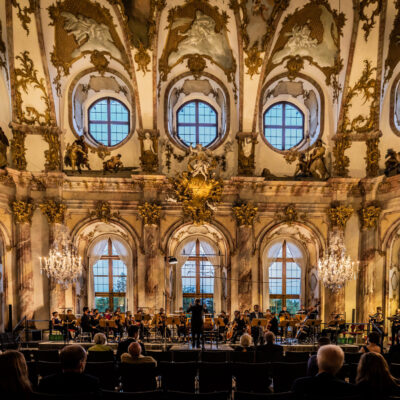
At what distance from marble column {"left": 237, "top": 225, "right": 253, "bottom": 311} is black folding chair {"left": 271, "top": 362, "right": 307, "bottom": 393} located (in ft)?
35.8

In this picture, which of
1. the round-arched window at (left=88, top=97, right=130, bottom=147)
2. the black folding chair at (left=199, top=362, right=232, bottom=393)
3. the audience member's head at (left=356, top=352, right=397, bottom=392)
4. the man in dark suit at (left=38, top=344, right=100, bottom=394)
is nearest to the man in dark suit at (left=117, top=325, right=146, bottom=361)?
the black folding chair at (left=199, top=362, right=232, bottom=393)

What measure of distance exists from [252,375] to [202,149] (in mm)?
12166

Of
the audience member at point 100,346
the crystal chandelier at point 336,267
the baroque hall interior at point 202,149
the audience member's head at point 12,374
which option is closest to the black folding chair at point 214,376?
the audience member at point 100,346

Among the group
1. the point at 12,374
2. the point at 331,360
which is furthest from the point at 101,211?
the point at 331,360

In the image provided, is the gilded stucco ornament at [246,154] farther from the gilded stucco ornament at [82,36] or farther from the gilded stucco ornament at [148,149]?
the gilded stucco ornament at [82,36]

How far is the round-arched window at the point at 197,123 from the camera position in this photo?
18.4 meters

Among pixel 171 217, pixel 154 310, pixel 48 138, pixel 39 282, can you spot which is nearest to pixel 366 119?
pixel 171 217

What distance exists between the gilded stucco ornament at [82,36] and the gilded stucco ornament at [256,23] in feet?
16.2

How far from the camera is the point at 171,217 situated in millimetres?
17562

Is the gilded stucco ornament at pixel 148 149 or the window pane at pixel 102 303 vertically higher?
the gilded stucco ornament at pixel 148 149

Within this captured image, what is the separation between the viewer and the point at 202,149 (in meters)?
17.1

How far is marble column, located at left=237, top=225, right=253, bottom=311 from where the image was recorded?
1688 centimetres

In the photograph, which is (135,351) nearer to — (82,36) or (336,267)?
→ (336,267)

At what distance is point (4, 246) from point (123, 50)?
9.49 metres
